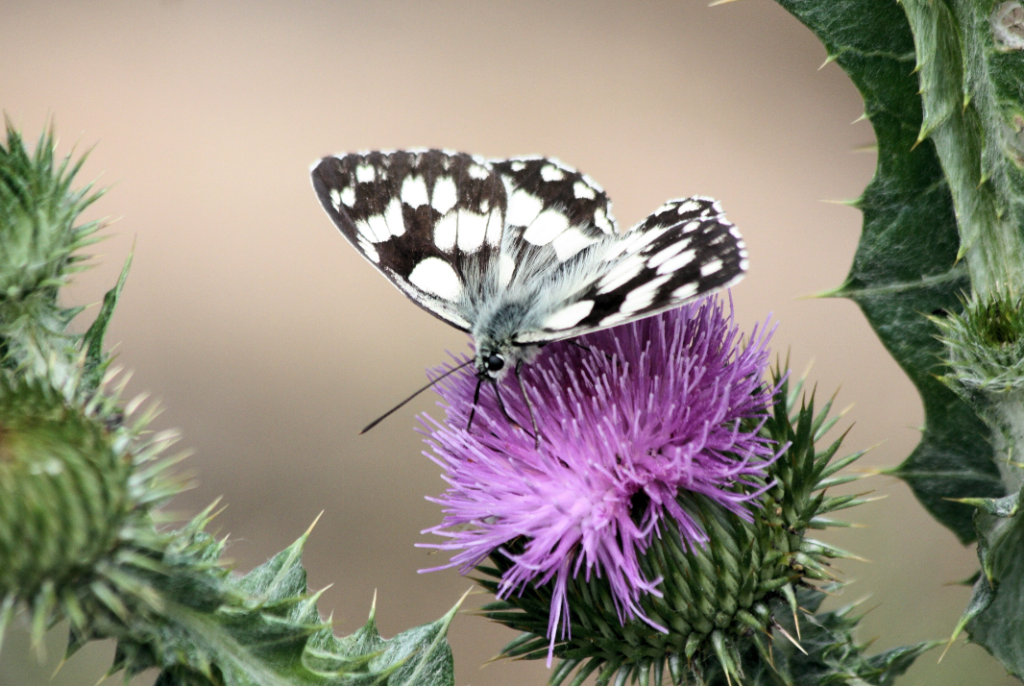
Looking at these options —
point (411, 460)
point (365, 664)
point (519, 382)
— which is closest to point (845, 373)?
point (411, 460)

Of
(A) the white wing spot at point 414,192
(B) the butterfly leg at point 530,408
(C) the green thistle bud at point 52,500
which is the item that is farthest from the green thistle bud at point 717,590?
(A) the white wing spot at point 414,192

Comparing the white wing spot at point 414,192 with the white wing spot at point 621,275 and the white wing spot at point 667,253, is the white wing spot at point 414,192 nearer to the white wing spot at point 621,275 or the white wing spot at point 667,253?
the white wing spot at point 621,275

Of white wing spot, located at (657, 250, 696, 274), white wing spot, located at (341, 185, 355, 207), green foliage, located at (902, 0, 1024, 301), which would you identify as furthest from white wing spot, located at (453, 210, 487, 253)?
green foliage, located at (902, 0, 1024, 301)

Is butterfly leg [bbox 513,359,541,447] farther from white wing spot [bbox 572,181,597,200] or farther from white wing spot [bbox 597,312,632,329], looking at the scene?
white wing spot [bbox 572,181,597,200]

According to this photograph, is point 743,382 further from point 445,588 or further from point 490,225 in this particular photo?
point 445,588

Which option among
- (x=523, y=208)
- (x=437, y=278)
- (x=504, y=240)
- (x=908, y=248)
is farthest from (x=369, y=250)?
(x=908, y=248)

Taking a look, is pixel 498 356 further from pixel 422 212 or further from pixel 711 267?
pixel 422 212
